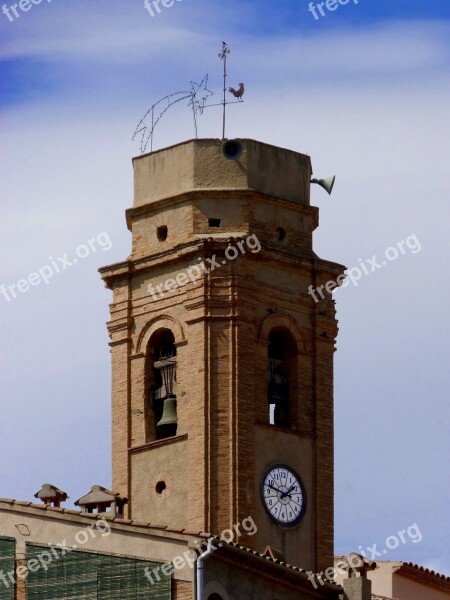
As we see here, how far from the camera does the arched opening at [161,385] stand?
76625mm

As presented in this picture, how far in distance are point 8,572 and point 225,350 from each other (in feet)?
40.7

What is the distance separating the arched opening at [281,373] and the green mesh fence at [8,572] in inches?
520

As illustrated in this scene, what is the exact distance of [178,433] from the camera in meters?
76.0

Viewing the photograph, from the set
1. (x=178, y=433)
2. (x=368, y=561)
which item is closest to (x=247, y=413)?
(x=178, y=433)

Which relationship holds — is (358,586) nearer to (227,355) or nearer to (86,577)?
(86,577)

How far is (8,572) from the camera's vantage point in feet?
212

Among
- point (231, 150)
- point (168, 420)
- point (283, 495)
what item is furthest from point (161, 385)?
point (231, 150)

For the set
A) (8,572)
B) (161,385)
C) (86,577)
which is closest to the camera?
(86,577)

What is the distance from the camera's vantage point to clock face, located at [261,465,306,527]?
75562 mm

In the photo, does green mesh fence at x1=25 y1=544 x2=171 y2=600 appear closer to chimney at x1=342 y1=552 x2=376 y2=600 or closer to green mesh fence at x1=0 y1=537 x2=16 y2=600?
green mesh fence at x1=0 y1=537 x2=16 y2=600

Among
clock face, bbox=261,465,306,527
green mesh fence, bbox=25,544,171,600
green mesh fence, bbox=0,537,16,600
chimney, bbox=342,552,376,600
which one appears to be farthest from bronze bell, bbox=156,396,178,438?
green mesh fence, bbox=25,544,171,600

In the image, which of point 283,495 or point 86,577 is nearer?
point 86,577

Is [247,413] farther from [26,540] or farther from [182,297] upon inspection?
[26,540]

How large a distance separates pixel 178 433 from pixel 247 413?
144 centimetres
